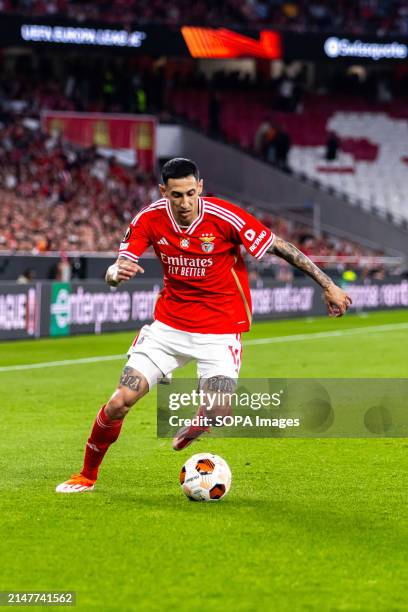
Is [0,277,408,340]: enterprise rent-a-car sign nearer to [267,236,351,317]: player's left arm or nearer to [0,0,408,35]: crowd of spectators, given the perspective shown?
[267,236,351,317]: player's left arm

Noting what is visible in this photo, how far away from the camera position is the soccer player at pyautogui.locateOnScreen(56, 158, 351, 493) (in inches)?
302

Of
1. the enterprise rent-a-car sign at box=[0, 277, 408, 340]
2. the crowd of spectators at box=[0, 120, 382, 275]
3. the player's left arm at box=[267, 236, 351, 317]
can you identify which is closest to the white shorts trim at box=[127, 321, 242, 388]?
the player's left arm at box=[267, 236, 351, 317]

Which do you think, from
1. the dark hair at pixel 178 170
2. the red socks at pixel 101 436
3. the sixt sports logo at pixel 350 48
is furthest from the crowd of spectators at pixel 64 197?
the dark hair at pixel 178 170

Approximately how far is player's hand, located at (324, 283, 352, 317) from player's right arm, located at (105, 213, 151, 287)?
3.86 feet

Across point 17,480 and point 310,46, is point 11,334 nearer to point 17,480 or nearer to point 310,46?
point 17,480

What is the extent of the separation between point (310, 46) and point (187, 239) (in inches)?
1494

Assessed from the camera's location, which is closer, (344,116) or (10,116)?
(10,116)

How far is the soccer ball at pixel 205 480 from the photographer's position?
765cm

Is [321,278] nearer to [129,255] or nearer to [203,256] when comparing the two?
[203,256]

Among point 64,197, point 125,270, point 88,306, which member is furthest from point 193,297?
point 64,197

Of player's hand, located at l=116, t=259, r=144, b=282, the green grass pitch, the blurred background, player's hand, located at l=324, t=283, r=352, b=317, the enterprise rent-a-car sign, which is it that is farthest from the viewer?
the blurred background

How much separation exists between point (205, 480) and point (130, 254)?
152 centimetres

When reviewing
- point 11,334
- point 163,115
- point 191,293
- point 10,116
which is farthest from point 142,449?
point 163,115

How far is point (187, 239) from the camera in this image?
772cm
